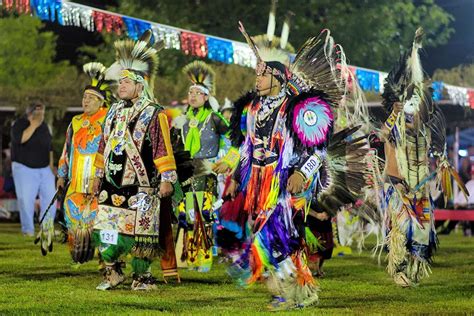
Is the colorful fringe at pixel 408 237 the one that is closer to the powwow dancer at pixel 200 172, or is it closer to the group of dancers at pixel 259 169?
the group of dancers at pixel 259 169

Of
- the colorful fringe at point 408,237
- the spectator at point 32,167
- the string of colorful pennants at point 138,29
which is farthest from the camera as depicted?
the spectator at point 32,167

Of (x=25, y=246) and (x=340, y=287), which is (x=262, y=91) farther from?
(x=25, y=246)

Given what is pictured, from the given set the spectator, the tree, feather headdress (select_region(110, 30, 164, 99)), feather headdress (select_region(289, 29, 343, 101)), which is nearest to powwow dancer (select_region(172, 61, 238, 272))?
feather headdress (select_region(110, 30, 164, 99))

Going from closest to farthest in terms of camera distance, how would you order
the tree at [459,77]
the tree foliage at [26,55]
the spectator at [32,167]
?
the spectator at [32,167], the tree at [459,77], the tree foliage at [26,55]

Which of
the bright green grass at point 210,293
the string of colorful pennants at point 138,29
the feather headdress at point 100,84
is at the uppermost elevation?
the string of colorful pennants at point 138,29

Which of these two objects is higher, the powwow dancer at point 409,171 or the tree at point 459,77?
the tree at point 459,77

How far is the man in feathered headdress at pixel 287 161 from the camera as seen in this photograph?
8438mm

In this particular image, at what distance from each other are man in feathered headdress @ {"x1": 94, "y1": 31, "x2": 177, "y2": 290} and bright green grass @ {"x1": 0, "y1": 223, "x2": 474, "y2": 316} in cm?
34

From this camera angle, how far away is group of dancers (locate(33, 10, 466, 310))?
851 cm

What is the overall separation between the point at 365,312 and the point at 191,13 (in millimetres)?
23304

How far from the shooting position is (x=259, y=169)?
866cm

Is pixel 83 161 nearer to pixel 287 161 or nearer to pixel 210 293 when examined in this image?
pixel 210 293

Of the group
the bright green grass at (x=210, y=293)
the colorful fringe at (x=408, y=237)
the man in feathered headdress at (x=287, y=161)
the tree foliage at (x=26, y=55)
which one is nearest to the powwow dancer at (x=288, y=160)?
the man in feathered headdress at (x=287, y=161)

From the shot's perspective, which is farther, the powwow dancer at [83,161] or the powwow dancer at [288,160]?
the powwow dancer at [83,161]
